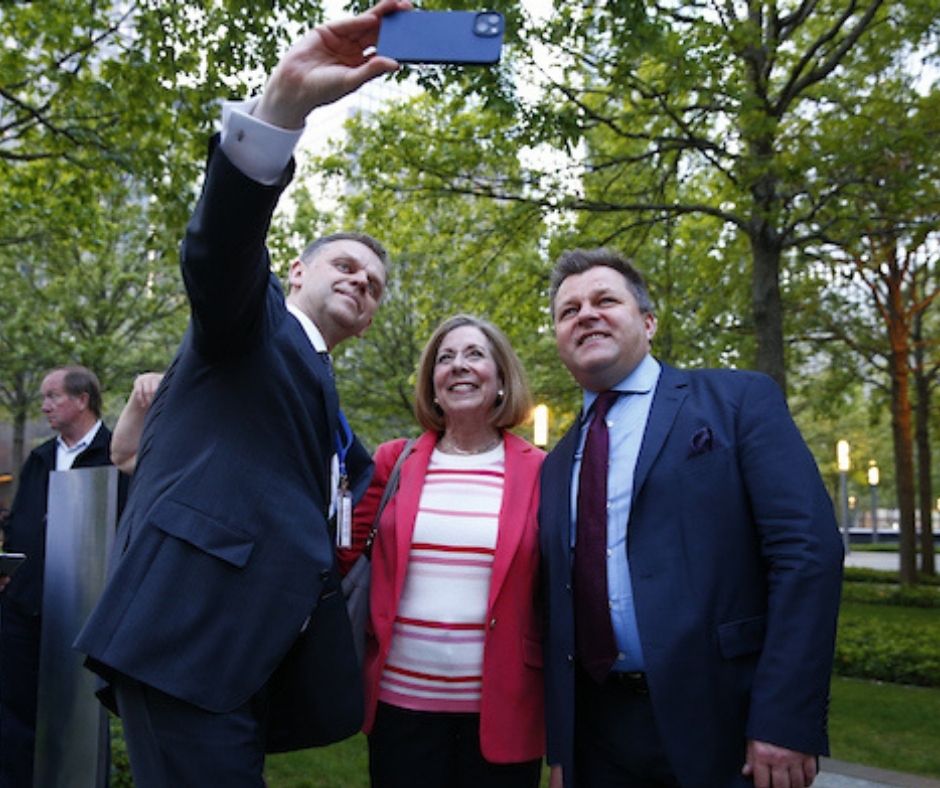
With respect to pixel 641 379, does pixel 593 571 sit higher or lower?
lower

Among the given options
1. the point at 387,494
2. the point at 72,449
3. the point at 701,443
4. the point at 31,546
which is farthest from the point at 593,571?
the point at 31,546

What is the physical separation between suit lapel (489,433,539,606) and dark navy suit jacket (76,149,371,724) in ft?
3.42

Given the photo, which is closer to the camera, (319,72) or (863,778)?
(319,72)

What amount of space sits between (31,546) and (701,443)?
411 cm

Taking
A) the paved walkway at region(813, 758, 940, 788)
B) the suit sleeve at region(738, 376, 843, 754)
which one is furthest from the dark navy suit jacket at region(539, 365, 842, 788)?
the paved walkway at region(813, 758, 940, 788)

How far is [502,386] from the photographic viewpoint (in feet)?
11.7

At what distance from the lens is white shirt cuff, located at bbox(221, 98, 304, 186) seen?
5.63 ft

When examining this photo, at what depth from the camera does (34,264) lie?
19203 millimetres

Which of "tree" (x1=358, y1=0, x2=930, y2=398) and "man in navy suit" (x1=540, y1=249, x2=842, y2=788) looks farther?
"tree" (x1=358, y1=0, x2=930, y2=398)

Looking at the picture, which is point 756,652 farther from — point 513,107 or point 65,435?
point 513,107

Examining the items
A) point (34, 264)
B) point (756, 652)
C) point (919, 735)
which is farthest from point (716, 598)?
point (34, 264)

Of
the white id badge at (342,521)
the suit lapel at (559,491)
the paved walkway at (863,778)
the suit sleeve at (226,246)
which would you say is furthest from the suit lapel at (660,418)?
the paved walkway at (863,778)

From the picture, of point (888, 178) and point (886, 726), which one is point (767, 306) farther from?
point (886, 726)

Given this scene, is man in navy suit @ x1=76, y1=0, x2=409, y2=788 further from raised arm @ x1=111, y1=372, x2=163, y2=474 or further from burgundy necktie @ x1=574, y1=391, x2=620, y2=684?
burgundy necktie @ x1=574, y1=391, x2=620, y2=684
